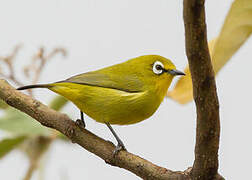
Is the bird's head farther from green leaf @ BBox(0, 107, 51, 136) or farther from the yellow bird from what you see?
green leaf @ BBox(0, 107, 51, 136)

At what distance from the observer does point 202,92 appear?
1174 mm

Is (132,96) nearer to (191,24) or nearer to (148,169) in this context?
(148,169)

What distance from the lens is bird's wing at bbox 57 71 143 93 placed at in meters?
1.96

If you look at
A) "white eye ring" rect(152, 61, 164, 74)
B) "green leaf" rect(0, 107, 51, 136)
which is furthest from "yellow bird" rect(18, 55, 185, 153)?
"green leaf" rect(0, 107, 51, 136)

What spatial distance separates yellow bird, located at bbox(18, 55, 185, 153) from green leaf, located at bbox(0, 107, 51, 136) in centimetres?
38

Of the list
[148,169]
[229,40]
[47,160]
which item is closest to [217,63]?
[229,40]

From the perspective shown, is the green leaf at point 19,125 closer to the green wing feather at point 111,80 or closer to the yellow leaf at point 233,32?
the green wing feather at point 111,80

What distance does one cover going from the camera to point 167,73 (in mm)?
2080

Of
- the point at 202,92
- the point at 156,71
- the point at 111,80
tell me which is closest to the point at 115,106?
the point at 111,80

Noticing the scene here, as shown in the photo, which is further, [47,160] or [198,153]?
[47,160]

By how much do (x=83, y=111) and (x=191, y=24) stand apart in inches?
40.6

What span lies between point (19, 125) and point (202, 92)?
1.36m

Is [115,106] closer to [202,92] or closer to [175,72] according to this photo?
[175,72]

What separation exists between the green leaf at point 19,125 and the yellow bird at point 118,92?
379 mm
